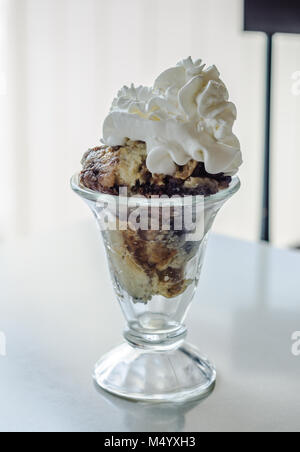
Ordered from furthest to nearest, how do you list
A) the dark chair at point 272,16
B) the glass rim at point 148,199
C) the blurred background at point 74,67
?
the blurred background at point 74,67
the dark chair at point 272,16
the glass rim at point 148,199

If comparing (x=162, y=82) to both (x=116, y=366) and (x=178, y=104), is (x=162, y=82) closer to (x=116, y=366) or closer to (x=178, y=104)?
(x=178, y=104)

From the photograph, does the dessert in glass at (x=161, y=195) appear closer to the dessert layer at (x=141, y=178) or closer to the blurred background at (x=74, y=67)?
the dessert layer at (x=141, y=178)

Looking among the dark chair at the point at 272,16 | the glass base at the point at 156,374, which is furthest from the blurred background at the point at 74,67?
the glass base at the point at 156,374

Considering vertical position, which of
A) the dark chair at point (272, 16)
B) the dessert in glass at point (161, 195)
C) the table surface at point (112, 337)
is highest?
the dark chair at point (272, 16)

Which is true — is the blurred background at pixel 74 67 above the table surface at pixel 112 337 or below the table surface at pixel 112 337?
above

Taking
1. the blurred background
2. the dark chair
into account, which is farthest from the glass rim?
the blurred background
